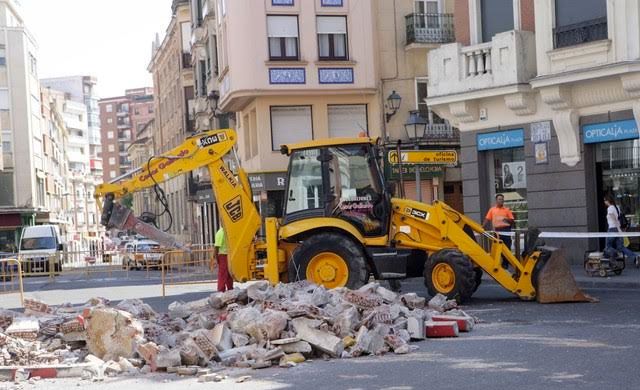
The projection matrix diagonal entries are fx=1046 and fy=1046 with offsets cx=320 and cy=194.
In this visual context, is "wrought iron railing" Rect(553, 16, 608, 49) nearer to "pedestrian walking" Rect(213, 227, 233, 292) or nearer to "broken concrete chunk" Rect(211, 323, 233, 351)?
"pedestrian walking" Rect(213, 227, 233, 292)

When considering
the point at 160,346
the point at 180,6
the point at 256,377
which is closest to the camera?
the point at 256,377

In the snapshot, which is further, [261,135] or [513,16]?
[261,135]

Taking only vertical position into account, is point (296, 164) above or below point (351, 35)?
below

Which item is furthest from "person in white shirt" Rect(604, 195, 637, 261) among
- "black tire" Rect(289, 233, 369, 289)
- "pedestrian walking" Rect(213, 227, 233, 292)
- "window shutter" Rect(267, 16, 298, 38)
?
"window shutter" Rect(267, 16, 298, 38)

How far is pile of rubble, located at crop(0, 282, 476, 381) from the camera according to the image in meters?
11.4

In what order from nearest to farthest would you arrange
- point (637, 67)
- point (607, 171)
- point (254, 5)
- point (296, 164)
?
1. point (296, 164)
2. point (637, 67)
3. point (607, 171)
4. point (254, 5)

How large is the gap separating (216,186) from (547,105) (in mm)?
8878

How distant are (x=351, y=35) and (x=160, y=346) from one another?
26.0 metres

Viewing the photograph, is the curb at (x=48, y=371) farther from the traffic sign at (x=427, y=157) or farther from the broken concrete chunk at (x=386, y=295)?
the traffic sign at (x=427, y=157)

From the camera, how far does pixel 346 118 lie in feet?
122

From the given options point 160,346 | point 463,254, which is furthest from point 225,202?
point 160,346

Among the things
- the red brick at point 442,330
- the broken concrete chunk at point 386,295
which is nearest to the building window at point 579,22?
the broken concrete chunk at point 386,295

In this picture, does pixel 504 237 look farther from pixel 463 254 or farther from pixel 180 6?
pixel 180 6

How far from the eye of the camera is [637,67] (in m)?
20.9
